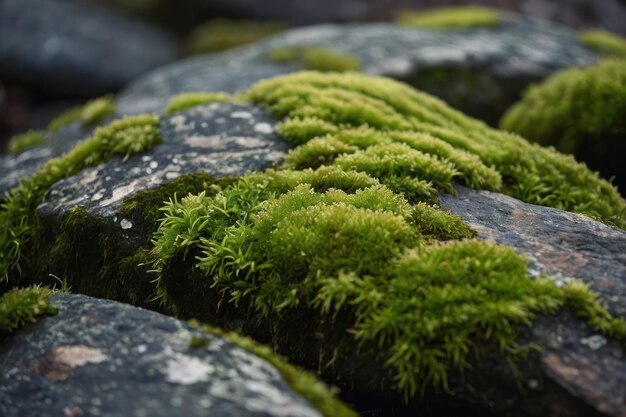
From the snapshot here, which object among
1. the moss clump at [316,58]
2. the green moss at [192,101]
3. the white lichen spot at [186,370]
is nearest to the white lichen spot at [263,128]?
the green moss at [192,101]

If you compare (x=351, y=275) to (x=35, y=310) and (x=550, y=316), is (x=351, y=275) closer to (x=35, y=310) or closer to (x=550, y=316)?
(x=550, y=316)

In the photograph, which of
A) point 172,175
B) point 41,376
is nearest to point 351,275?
point 41,376

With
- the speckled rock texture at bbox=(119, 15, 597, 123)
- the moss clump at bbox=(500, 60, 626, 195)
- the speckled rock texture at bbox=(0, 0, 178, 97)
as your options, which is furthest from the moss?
the speckled rock texture at bbox=(0, 0, 178, 97)

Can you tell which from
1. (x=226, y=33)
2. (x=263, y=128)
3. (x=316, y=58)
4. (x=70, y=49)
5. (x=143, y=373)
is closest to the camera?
(x=143, y=373)

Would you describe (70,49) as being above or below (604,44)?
below

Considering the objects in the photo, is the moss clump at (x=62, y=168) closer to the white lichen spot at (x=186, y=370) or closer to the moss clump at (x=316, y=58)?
the white lichen spot at (x=186, y=370)

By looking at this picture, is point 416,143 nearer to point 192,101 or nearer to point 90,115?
point 192,101

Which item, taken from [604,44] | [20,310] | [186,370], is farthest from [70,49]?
[186,370]
